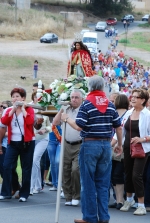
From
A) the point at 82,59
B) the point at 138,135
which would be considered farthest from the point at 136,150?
the point at 82,59

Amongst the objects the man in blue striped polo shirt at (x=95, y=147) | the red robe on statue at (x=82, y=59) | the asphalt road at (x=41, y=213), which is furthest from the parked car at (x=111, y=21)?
the man in blue striped polo shirt at (x=95, y=147)

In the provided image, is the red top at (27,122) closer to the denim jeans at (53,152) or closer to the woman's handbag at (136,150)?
the denim jeans at (53,152)

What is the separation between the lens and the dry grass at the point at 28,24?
249ft

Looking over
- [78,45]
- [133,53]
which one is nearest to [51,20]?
[133,53]

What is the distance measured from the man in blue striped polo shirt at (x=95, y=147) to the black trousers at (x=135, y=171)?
54.3 inches

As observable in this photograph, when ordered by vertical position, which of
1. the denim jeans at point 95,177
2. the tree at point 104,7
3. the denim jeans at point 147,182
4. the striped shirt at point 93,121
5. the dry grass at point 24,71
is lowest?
the dry grass at point 24,71

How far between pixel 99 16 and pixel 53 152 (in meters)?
97.8

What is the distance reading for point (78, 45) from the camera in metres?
→ 14.0

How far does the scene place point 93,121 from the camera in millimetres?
8930

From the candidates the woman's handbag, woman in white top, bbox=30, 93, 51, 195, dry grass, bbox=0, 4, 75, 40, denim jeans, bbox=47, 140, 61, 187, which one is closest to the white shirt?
the woman's handbag

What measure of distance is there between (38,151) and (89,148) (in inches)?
146

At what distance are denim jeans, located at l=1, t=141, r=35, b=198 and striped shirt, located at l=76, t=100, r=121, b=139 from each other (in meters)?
2.57

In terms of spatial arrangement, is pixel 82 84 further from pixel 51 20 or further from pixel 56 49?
pixel 51 20

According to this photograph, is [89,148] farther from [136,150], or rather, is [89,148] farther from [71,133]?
[71,133]
